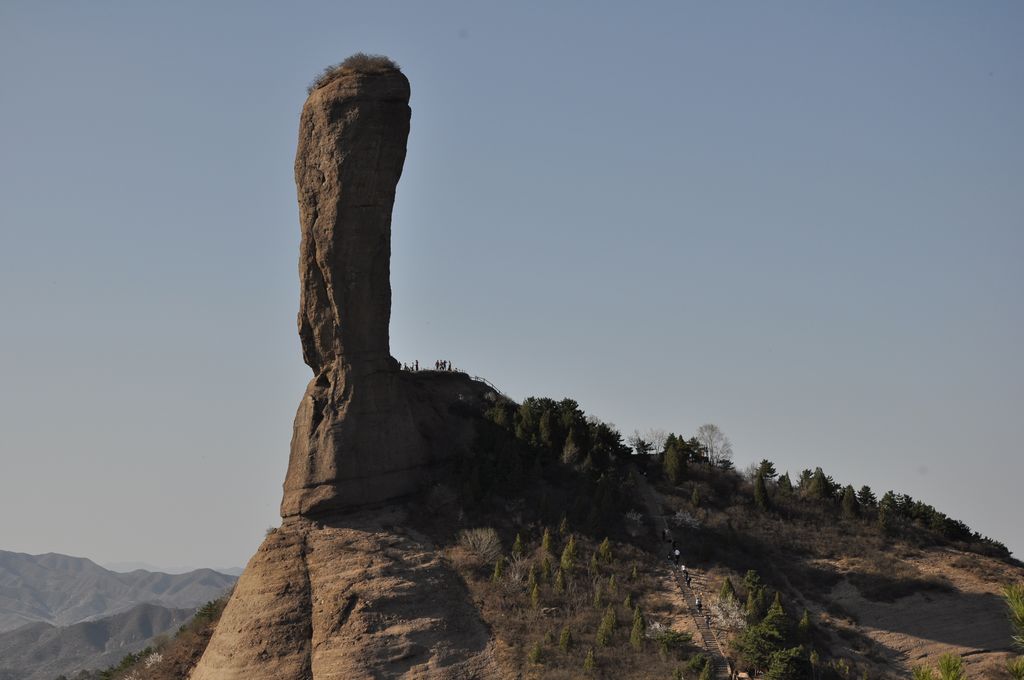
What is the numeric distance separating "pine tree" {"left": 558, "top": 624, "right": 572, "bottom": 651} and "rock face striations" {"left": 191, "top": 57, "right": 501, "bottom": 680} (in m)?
2.10

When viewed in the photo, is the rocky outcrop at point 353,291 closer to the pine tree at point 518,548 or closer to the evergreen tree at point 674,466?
the pine tree at point 518,548

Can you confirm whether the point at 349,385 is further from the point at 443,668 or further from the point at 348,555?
the point at 443,668

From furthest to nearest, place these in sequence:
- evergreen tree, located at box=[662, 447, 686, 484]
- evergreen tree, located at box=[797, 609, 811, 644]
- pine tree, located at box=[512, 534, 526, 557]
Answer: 1. evergreen tree, located at box=[662, 447, 686, 484]
2. pine tree, located at box=[512, 534, 526, 557]
3. evergreen tree, located at box=[797, 609, 811, 644]

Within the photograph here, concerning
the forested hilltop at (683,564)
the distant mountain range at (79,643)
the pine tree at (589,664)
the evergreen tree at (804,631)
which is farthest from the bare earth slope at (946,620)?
the distant mountain range at (79,643)

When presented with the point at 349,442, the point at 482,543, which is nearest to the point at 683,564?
the point at 482,543

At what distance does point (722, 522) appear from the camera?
43.6 m

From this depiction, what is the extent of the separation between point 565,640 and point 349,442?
987 centimetres

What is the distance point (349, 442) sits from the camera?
40125mm

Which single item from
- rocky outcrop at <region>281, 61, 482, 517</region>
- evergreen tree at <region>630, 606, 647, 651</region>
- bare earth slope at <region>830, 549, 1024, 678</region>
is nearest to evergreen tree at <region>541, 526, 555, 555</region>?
evergreen tree at <region>630, 606, 647, 651</region>

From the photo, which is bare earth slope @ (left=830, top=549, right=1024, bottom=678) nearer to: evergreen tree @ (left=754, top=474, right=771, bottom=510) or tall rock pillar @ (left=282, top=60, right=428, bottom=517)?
evergreen tree @ (left=754, top=474, right=771, bottom=510)

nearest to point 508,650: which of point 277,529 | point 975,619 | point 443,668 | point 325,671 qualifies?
point 443,668

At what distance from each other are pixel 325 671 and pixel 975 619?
20.2 metres

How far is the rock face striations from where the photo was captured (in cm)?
3606

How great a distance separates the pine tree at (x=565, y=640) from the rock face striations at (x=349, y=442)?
6.91ft
